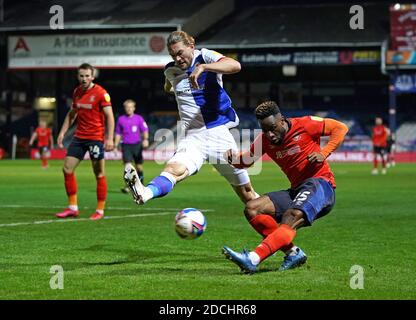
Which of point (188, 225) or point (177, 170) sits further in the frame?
point (177, 170)

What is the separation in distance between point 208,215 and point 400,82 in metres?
33.9

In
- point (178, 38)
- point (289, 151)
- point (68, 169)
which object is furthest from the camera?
point (68, 169)

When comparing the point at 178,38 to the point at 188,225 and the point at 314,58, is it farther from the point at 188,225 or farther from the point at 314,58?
the point at 314,58

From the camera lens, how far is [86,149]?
48.8 ft

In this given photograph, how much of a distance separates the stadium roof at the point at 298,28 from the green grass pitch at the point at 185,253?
97.8 ft

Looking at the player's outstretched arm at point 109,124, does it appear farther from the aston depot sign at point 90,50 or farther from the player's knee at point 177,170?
the aston depot sign at point 90,50

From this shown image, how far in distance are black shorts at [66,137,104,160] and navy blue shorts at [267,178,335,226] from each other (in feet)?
20.2

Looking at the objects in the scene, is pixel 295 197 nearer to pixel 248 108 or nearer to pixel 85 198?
pixel 85 198

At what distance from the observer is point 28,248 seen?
1060cm

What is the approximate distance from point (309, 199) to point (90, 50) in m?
43.6

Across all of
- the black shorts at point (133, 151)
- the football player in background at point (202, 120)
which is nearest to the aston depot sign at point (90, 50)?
the black shorts at point (133, 151)

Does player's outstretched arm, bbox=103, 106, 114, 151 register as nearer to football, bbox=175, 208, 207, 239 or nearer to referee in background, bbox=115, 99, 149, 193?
football, bbox=175, 208, 207, 239

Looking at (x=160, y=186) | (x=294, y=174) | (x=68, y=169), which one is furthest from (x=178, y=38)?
(x=68, y=169)

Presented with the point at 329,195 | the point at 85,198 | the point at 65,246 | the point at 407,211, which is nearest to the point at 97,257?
the point at 65,246
